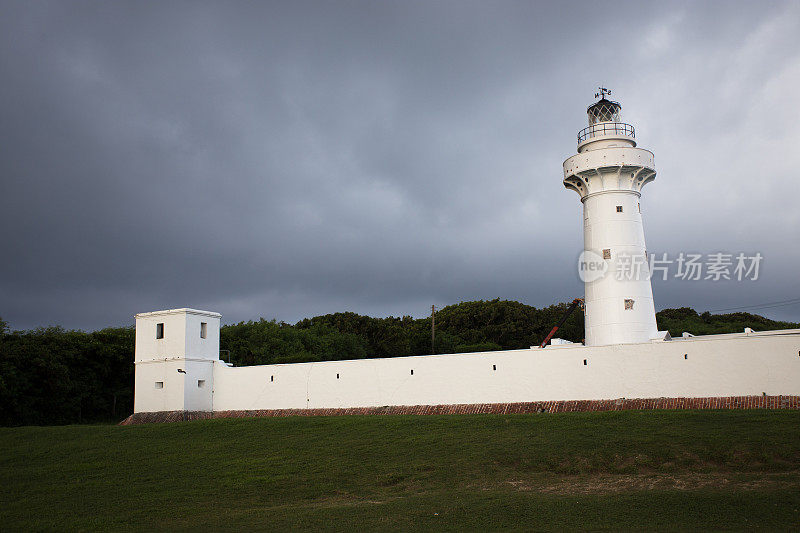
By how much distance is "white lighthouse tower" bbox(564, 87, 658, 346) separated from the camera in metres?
20.6

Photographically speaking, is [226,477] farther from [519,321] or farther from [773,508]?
[519,321]

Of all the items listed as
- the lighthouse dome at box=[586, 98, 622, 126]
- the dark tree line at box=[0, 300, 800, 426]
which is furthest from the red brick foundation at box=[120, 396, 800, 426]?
the lighthouse dome at box=[586, 98, 622, 126]

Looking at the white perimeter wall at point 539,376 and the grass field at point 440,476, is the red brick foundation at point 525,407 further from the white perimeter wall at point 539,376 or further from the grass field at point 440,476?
the grass field at point 440,476

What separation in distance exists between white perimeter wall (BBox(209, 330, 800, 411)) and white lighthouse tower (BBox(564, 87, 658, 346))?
8.79 feet

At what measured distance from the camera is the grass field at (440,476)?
9750 mm

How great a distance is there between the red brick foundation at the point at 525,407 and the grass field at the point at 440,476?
1.36m

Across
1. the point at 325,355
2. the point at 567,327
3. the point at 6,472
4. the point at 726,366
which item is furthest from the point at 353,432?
the point at 567,327

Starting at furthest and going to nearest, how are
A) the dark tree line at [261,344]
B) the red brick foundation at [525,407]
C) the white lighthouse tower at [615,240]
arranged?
the dark tree line at [261,344], the white lighthouse tower at [615,240], the red brick foundation at [525,407]

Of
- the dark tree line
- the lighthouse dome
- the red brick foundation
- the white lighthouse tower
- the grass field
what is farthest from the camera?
the dark tree line

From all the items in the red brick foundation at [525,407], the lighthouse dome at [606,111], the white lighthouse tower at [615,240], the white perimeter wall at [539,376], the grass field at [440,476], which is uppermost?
the lighthouse dome at [606,111]

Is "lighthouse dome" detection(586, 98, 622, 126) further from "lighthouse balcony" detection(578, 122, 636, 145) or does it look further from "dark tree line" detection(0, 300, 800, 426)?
"dark tree line" detection(0, 300, 800, 426)

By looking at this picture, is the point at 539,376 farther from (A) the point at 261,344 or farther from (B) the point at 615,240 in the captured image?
(A) the point at 261,344

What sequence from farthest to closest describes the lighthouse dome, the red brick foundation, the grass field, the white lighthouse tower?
the lighthouse dome → the white lighthouse tower → the red brick foundation → the grass field

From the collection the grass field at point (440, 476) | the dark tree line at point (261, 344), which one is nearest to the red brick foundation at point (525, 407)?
the grass field at point (440, 476)
